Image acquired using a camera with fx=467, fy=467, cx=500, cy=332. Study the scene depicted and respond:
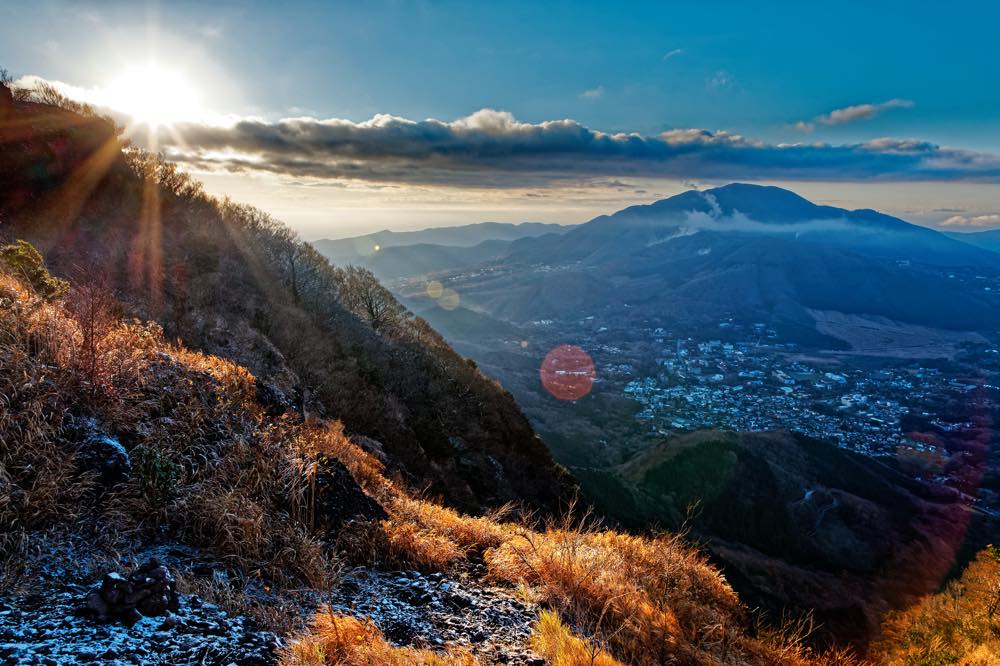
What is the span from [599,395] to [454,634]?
173m

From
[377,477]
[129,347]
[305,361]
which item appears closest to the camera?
[129,347]

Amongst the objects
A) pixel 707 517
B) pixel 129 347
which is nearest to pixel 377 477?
pixel 129 347

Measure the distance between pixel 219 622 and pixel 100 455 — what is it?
2708 mm

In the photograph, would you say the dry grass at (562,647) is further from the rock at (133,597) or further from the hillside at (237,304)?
the hillside at (237,304)

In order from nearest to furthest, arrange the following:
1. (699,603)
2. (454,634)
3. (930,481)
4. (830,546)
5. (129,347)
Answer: (454,634), (699,603), (129,347), (830,546), (930,481)

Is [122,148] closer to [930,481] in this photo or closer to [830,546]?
[830,546]

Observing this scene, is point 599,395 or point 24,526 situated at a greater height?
point 24,526

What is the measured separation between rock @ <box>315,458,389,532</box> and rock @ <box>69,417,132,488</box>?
2.17 meters

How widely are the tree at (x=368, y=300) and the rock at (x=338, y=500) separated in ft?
112

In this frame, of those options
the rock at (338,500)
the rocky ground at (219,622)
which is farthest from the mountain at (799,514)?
the rocky ground at (219,622)

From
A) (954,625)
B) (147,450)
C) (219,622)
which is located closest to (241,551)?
(219,622)

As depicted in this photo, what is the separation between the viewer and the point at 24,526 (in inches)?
173

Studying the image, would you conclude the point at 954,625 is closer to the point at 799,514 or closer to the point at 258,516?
the point at 258,516

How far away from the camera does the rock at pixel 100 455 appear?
17.3ft
